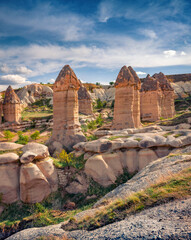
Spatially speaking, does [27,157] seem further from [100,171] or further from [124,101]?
[124,101]

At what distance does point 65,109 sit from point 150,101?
50.1 feet

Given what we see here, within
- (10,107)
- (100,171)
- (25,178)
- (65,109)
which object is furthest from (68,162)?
(10,107)

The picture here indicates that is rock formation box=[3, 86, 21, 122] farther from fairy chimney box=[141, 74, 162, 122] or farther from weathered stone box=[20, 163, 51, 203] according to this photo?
weathered stone box=[20, 163, 51, 203]

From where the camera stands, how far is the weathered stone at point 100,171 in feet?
35.0

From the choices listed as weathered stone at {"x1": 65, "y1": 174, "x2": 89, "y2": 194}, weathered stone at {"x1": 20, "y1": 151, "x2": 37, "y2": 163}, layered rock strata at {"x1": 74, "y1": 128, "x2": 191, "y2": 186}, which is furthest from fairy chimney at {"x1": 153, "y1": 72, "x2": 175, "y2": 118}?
weathered stone at {"x1": 20, "y1": 151, "x2": 37, "y2": 163}

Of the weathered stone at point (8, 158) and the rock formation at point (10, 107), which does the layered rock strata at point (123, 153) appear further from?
the rock formation at point (10, 107)

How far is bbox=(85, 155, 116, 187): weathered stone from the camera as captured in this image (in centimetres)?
1066

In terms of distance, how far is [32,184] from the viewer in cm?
925

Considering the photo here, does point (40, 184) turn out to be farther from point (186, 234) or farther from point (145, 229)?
point (186, 234)

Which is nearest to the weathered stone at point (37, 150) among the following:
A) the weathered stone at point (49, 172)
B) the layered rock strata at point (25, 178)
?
the layered rock strata at point (25, 178)

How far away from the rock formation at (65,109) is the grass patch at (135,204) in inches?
443

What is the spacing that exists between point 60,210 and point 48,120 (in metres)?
22.9

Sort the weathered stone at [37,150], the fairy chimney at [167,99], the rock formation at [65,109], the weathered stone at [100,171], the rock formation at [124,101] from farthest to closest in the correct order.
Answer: the fairy chimney at [167,99]
the rock formation at [124,101]
the rock formation at [65,109]
the weathered stone at [100,171]
the weathered stone at [37,150]

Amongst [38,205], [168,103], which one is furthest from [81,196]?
[168,103]
